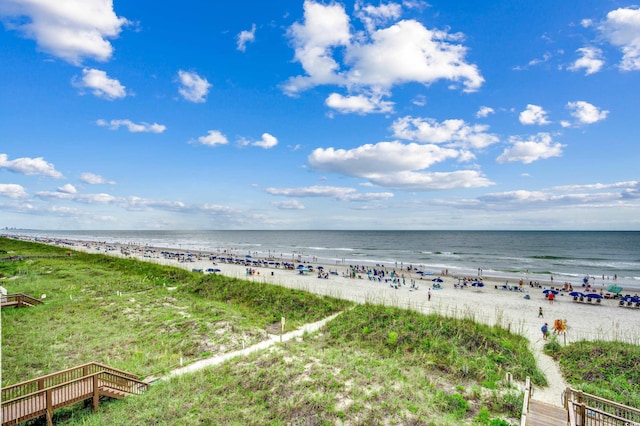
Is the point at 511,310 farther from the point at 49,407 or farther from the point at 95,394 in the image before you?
the point at 49,407

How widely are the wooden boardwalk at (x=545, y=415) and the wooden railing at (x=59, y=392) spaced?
14592 mm

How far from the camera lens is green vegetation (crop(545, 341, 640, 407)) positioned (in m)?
13.9

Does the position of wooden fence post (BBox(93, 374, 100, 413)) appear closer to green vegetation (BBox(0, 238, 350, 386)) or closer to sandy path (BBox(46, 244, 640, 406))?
green vegetation (BBox(0, 238, 350, 386))

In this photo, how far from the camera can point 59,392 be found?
473 inches

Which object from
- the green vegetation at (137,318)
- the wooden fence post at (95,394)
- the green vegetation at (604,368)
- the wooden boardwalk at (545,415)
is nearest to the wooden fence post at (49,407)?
the wooden fence post at (95,394)

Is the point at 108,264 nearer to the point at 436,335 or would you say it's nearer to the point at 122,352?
the point at 122,352

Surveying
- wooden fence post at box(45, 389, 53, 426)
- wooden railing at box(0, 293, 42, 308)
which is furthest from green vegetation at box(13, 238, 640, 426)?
wooden railing at box(0, 293, 42, 308)

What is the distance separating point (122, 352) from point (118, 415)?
693 cm

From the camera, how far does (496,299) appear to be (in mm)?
38938

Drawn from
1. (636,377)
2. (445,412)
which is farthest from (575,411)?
(636,377)

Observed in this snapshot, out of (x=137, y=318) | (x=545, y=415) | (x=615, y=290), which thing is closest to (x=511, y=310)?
(x=615, y=290)

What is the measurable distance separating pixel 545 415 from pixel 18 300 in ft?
112

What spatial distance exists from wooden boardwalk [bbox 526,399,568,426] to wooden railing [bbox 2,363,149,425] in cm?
1459

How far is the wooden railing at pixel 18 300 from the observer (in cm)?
2558
